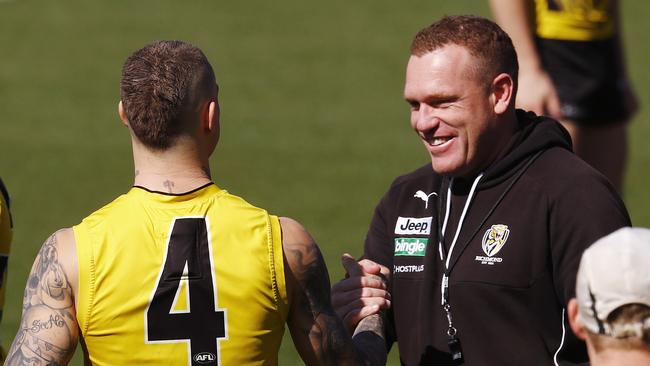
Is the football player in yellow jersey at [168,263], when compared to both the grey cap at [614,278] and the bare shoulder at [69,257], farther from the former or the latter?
the grey cap at [614,278]

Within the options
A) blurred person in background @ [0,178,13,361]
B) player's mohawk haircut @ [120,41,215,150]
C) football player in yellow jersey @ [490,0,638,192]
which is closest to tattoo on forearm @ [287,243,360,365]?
player's mohawk haircut @ [120,41,215,150]

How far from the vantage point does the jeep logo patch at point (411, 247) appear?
5641mm

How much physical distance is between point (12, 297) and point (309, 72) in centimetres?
759

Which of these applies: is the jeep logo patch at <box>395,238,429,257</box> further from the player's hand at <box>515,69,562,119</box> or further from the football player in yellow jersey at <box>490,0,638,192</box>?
the football player in yellow jersey at <box>490,0,638,192</box>

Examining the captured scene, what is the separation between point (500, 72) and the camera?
555 centimetres

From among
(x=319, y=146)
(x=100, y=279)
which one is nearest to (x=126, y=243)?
(x=100, y=279)

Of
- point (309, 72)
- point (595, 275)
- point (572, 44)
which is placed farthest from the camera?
point (309, 72)

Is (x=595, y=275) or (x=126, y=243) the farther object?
(x=126, y=243)

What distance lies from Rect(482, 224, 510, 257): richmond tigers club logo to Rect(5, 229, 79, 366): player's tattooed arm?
1680 millimetres

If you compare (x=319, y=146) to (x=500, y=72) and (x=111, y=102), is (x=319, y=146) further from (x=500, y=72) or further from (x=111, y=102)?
(x=500, y=72)

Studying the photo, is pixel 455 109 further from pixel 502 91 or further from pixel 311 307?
pixel 311 307

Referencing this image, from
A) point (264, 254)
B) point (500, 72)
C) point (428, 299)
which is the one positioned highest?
point (500, 72)

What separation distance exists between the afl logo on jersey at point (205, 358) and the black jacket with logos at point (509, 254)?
118 cm

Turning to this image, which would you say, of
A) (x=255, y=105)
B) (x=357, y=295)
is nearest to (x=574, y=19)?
(x=357, y=295)
